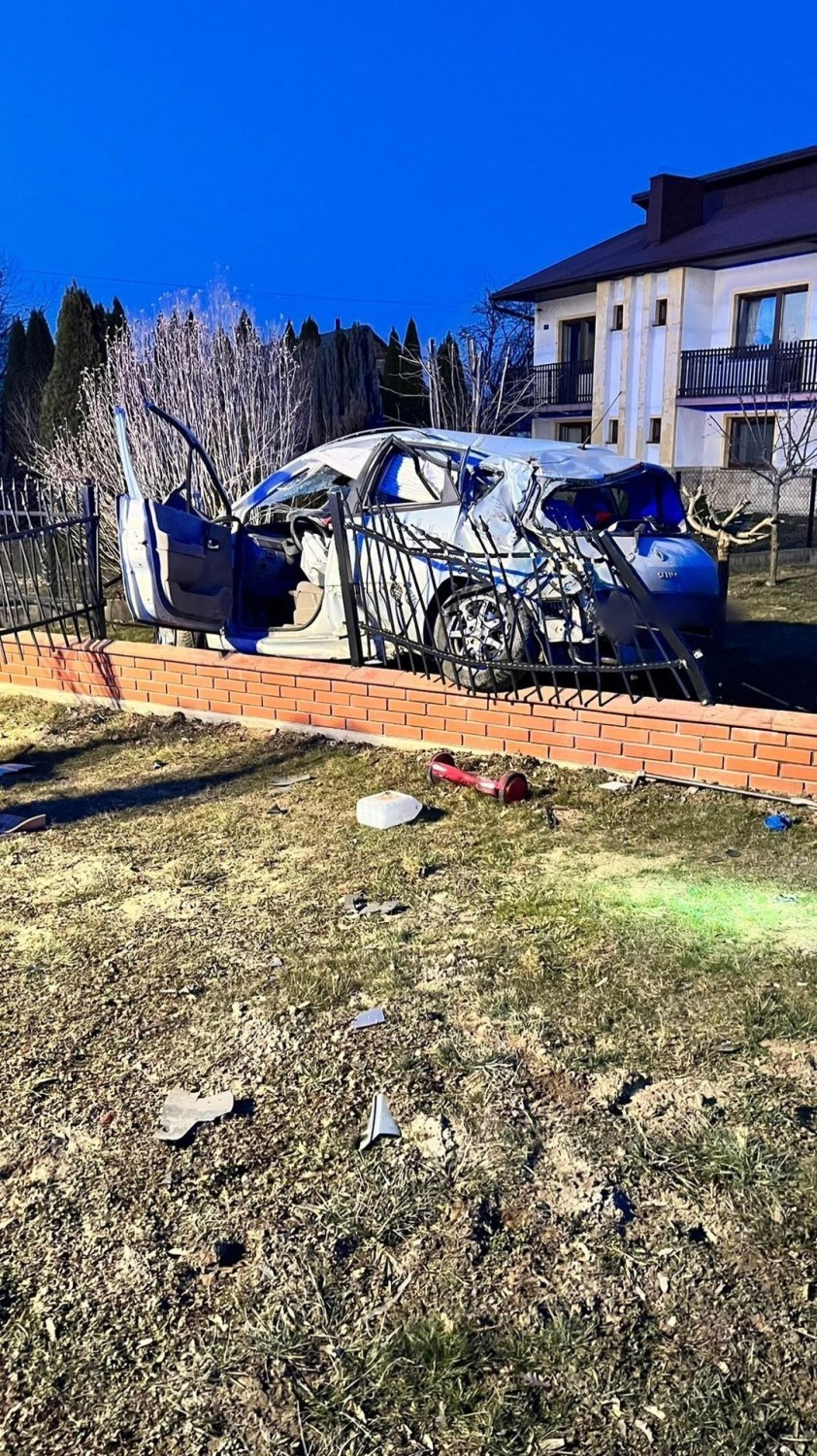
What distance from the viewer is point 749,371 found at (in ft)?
73.6

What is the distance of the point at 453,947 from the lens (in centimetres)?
350

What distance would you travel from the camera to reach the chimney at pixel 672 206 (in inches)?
950

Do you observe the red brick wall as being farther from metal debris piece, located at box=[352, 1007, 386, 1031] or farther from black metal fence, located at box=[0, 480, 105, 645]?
metal debris piece, located at box=[352, 1007, 386, 1031]

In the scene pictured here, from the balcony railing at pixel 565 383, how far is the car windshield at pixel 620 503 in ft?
67.0

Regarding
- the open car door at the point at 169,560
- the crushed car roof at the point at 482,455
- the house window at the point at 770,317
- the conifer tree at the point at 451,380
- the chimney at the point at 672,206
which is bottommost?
the open car door at the point at 169,560

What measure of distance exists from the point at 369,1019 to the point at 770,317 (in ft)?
77.0

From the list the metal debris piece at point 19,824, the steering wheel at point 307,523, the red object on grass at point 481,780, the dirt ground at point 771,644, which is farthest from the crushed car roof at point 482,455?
the metal debris piece at point 19,824

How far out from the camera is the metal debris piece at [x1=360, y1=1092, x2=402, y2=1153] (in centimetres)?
253

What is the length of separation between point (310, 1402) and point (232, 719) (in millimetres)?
4691

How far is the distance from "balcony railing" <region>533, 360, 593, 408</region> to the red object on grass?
22706 millimetres

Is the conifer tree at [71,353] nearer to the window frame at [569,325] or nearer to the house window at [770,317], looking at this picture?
the window frame at [569,325]

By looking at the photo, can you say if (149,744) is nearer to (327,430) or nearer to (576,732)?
(576,732)

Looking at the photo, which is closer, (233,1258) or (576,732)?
(233,1258)

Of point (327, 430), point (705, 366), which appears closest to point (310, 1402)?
point (327, 430)
